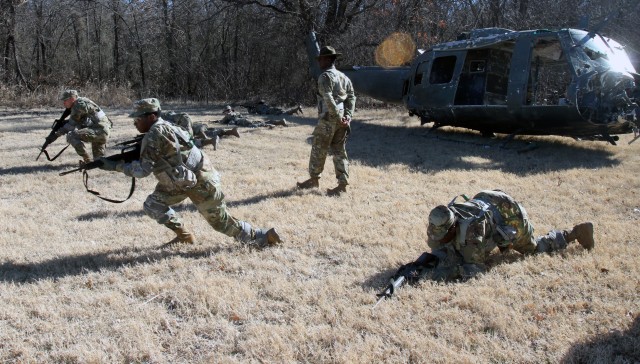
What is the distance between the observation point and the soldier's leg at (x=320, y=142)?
6.59 meters

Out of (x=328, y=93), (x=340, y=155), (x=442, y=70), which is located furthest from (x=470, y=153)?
(x=328, y=93)

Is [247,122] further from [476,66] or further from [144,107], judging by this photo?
[144,107]

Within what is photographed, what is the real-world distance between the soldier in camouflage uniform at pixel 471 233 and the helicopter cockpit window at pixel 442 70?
751 cm

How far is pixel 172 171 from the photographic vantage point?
170 inches

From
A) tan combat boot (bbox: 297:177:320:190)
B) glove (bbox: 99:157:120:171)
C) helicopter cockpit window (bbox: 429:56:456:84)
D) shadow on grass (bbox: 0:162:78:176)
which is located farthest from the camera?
helicopter cockpit window (bbox: 429:56:456:84)

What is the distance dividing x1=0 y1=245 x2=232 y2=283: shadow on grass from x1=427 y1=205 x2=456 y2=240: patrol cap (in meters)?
2.03

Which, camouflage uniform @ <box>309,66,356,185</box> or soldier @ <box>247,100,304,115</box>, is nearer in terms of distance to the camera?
camouflage uniform @ <box>309,66,356,185</box>

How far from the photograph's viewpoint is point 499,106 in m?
9.84

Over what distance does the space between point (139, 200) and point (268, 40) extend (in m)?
16.3

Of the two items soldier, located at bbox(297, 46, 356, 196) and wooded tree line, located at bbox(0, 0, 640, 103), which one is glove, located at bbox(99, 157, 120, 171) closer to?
soldier, located at bbox(297, 46, 356, 196)

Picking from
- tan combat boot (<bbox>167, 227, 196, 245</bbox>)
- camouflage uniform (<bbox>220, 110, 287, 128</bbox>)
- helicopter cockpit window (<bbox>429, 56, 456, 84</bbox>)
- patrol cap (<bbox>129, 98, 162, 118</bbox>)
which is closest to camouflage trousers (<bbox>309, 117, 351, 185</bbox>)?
tan combat boot (<bbox>167, 227, 196, 245</bbox>)

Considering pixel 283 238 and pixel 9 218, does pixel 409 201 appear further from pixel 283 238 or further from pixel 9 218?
pixel 9 218

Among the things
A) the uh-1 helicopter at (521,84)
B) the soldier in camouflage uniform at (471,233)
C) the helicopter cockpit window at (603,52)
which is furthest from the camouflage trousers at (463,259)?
the helicopter cockpit window at (603,52)

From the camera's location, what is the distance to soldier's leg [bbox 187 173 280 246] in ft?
14.7
